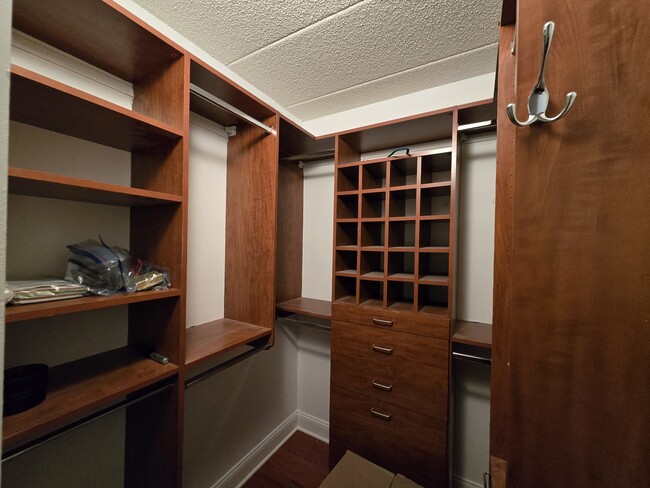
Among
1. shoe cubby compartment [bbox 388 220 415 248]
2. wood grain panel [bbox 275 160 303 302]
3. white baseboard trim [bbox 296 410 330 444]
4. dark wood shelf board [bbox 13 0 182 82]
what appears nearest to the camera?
dark wood shelf board [bbox 13 0 182 82]

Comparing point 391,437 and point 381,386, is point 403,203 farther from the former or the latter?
point 391,437

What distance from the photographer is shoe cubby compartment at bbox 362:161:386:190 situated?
1.50 m

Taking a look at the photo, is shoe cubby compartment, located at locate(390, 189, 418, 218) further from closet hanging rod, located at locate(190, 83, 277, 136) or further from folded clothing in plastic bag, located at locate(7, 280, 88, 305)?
folded clothing in plastic bag, located at locate(7, 280, 88, 305)

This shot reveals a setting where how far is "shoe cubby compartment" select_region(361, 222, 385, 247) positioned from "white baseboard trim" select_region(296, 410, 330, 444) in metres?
1.45

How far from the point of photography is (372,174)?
5.25ft

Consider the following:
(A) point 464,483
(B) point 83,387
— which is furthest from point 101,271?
(A) point 464,483

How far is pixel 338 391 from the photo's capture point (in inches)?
57.5

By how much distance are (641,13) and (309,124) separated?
1888 mm

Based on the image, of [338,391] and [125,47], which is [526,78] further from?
[338,391]

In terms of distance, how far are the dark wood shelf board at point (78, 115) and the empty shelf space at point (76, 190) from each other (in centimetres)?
22

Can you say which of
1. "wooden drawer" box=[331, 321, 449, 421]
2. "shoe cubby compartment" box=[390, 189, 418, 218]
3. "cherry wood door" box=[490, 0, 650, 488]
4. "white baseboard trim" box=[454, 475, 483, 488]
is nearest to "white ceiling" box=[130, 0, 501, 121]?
"shoe cubby compartment" box=[390, 189, 418, 218]

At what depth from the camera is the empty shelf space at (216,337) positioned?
1.06 meters

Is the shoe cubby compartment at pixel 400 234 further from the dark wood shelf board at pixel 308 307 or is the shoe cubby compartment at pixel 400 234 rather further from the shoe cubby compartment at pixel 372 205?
the dark wood shelf board at pixel 308 307

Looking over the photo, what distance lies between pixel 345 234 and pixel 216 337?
92 centimetres
